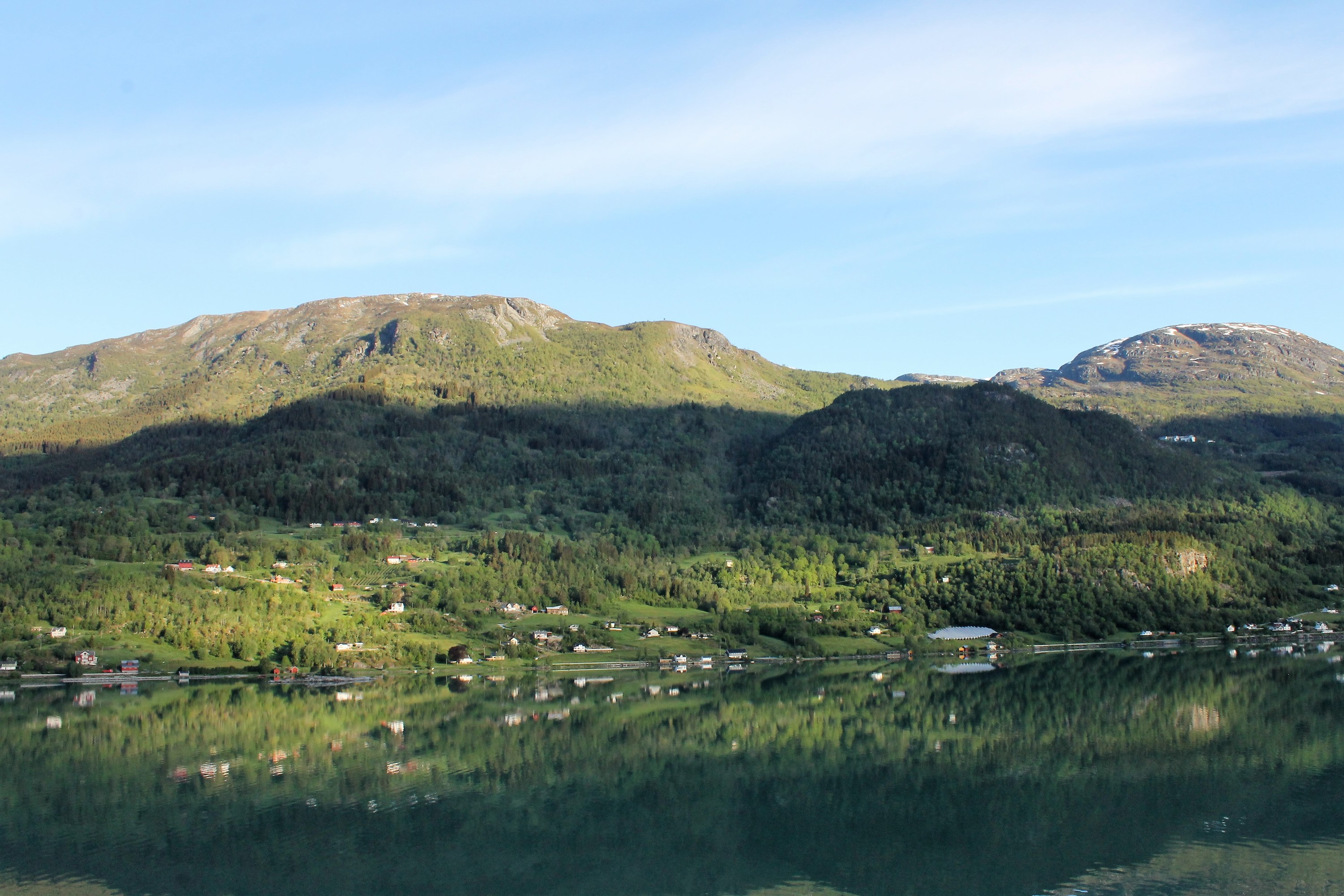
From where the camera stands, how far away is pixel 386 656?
144 meters

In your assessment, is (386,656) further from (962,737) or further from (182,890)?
(182,890)

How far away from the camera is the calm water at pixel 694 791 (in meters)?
51.9

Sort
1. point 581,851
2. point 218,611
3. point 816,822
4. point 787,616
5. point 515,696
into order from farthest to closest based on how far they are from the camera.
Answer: point 787,616
point 218,611
point 515,696
point 816,822
point 581,851

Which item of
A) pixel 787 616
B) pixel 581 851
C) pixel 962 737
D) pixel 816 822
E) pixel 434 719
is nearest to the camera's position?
pixel 581 851

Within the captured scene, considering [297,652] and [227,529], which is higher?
[227,529]

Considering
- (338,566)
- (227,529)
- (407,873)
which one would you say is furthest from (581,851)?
(227,529)

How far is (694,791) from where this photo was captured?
7088 centimetres

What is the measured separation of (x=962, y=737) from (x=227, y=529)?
143 metres

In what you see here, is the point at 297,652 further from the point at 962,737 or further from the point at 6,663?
the point at 962,737

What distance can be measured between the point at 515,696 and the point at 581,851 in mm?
63808

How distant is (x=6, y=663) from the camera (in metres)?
137

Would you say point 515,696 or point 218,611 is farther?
point 218,611

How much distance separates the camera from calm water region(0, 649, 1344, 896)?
5194 centimetres

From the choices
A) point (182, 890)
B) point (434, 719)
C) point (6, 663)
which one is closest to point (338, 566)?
point (6, 663)
